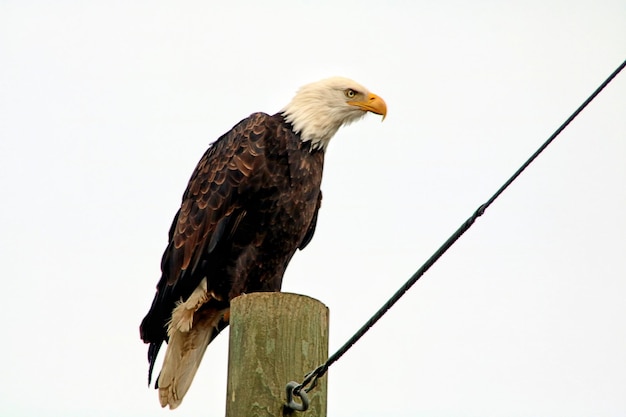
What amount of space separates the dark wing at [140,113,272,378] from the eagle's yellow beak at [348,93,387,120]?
2.65ft

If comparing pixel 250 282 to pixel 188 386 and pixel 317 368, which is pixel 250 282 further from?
pixel 317 368

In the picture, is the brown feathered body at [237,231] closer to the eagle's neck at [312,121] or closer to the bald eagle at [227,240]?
the bald eagle at [227,240]

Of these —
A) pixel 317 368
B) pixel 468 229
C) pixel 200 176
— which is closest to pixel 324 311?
pixel 317 368

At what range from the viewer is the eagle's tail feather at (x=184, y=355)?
5.66 m

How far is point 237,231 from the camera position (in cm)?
580

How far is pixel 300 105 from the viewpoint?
20.7 feet

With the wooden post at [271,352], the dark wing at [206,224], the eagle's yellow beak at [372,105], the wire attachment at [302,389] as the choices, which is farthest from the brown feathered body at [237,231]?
the wire attachment at [302,389]

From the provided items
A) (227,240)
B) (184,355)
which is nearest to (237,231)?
(227,240)

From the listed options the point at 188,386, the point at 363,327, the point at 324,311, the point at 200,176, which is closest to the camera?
the point at 363,327

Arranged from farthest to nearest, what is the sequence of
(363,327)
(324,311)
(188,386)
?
1. (188,386)
2. (324,311)
3. (363,327)

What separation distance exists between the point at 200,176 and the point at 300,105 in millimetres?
774

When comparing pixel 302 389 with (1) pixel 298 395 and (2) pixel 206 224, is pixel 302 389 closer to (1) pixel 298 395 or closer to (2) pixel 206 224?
(1) pixel 298 395

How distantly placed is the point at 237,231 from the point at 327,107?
1.12 meters

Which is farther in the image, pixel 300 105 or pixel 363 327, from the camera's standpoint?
pixel 300 105
